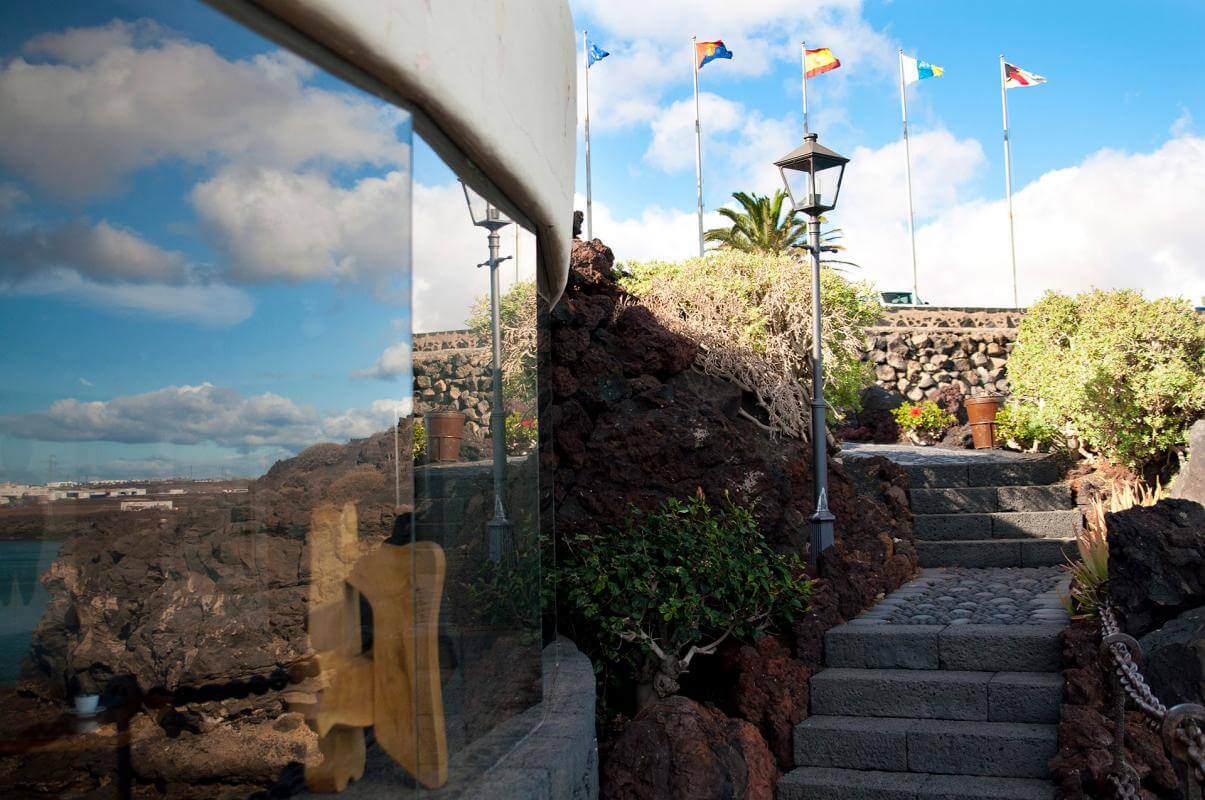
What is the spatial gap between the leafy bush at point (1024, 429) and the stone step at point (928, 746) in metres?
5.47

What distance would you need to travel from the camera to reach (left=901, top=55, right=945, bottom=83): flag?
30.2 metres

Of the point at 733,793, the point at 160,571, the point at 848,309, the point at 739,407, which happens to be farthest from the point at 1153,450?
the point at 160,571

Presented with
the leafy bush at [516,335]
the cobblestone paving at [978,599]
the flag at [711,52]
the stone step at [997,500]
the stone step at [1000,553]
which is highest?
the flag at [711,52]

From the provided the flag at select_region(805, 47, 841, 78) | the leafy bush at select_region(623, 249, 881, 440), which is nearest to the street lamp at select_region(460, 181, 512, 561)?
the leafy bush at select_region(623, 249, 881, 440)

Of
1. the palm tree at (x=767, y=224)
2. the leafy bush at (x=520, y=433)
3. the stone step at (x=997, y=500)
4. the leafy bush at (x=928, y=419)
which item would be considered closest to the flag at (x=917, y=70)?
the palm tree at (x=767, y=224)

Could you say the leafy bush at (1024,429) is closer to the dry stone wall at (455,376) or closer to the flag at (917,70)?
the dry stone wall at (455,376)

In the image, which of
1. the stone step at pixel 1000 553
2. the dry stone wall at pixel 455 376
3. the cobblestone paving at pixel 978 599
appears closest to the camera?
the dry stone wall at pixel 455 376

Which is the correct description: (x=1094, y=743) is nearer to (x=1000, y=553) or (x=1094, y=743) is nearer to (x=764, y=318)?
(x=1000, y=553)

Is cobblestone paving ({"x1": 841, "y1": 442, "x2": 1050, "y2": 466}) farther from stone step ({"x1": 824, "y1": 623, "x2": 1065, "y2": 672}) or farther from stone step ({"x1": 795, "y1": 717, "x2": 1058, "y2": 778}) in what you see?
stone step ({"x1": 795, "y1": 717, "x2": 1058, "y2": 778})

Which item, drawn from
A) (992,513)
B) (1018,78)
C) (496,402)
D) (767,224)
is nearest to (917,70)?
(1018,78)

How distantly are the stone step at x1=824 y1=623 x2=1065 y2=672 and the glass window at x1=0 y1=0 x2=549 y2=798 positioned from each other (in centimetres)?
411

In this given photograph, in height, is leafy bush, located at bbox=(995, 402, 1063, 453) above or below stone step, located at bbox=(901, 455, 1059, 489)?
above

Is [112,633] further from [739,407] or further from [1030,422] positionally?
[1030,422]

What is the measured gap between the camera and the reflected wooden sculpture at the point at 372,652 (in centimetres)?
260
